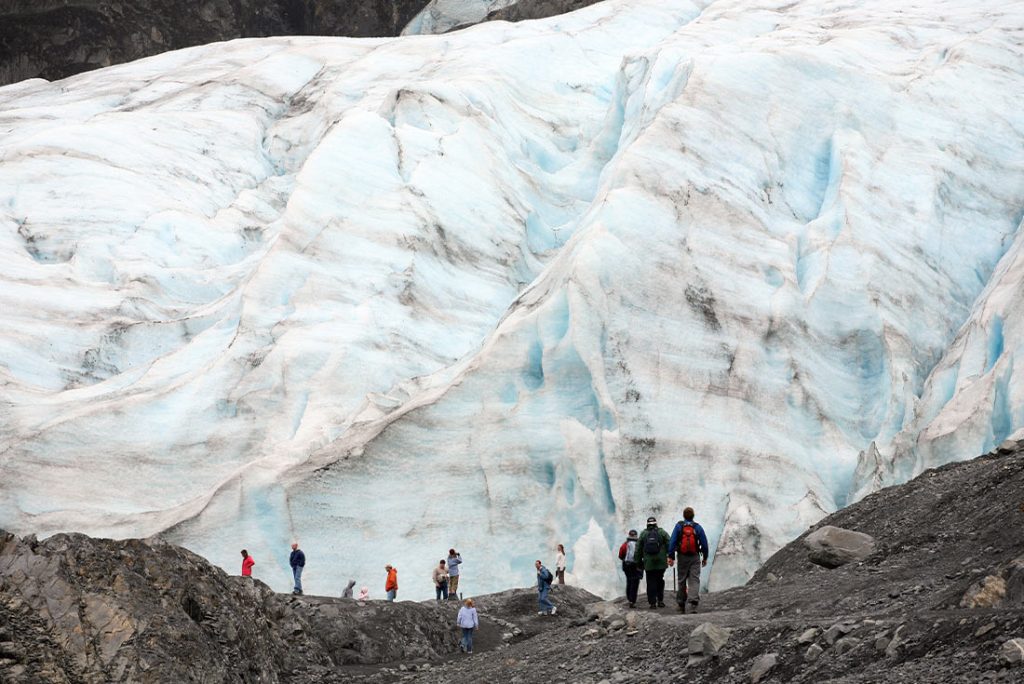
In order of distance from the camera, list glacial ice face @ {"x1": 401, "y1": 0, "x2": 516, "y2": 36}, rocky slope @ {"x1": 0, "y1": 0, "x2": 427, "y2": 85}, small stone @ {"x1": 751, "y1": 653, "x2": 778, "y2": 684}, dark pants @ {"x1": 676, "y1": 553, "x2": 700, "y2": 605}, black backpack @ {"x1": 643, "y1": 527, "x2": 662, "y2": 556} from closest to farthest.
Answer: small stone @ {"x1": 751, "y1": 653, "x2": 778, "y2": 684} → dark pants @ {"x1": 676, "y1": 553, "x2": 700, "y2": 605} → black backpack @ {"x1": 643, "y1": 527, "x2": 662, "y2": 556} → glacial ice face @ {"x1": 401, "y1": 0, "x2": 516, "y2": 36} → rocky slope @ {"x1": 0, "y1": 0, "x2": 427, "y2": 85}

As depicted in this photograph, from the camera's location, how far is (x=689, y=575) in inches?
537

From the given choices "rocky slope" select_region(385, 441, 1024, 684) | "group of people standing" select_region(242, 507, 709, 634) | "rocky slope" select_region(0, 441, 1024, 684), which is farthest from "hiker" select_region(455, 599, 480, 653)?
"rocky slope" select_region(385, 441, 1024, 684)

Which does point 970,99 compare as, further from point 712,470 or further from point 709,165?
point 712,470

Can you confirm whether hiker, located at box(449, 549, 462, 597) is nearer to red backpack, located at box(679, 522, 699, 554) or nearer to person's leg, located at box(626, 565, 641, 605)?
person's leg, located at box(626, 565, 641, 605)

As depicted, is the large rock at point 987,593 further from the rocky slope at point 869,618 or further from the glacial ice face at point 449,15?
the glacial ice face at point 449,15

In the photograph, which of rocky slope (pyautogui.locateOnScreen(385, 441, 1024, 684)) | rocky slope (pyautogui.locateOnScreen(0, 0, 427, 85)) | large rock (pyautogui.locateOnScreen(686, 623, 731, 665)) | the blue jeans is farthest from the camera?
rocky slope (pyautogui.locateOnScreen(0, 0, 427, 85))

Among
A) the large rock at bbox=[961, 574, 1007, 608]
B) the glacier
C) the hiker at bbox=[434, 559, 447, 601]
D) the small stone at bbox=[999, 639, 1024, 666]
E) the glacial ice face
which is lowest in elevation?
the small stone at bbox=[999, 639, 1024, 666]

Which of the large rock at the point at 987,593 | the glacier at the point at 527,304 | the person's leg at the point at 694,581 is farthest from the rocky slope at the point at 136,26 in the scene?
the large rock at the point at 987,593

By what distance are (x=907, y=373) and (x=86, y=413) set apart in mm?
15812

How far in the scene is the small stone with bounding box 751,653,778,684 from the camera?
10.2 metres

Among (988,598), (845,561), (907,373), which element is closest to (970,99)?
(907,373)

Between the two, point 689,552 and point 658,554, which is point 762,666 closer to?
Result: point 689,552

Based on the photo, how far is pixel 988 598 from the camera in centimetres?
1027

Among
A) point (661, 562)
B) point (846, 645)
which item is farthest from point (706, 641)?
point (661, 562)
